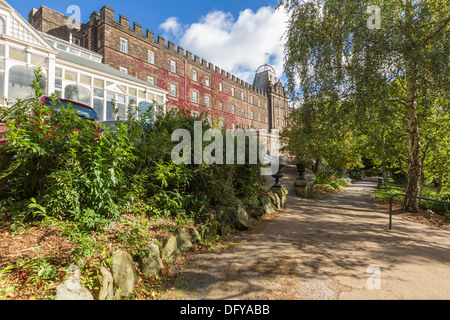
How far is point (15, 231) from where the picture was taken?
246 centimetres

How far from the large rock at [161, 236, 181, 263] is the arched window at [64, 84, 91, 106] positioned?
46.5 feet

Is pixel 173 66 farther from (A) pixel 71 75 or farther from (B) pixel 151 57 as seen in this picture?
(A) pixel 71 75

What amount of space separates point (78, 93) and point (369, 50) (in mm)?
15911

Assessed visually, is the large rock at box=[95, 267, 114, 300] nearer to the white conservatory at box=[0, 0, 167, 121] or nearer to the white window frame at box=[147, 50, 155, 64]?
the white conservatory at box=[0, 0, 167, 121]

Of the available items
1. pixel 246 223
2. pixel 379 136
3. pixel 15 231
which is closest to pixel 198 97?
pixel 379 136

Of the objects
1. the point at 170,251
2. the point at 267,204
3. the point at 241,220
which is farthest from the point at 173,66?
the point at 170,251

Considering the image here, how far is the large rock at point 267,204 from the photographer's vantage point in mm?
6689

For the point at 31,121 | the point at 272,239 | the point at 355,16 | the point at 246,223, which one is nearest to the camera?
the point at 31,121

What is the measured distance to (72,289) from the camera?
6.21ft

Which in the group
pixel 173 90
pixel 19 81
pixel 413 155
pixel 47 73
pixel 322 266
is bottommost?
pixel 322 266

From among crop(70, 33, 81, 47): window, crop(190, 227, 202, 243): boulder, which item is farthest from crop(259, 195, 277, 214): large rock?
crop(70, 33, 81, 47): window

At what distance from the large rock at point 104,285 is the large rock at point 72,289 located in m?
0.12
